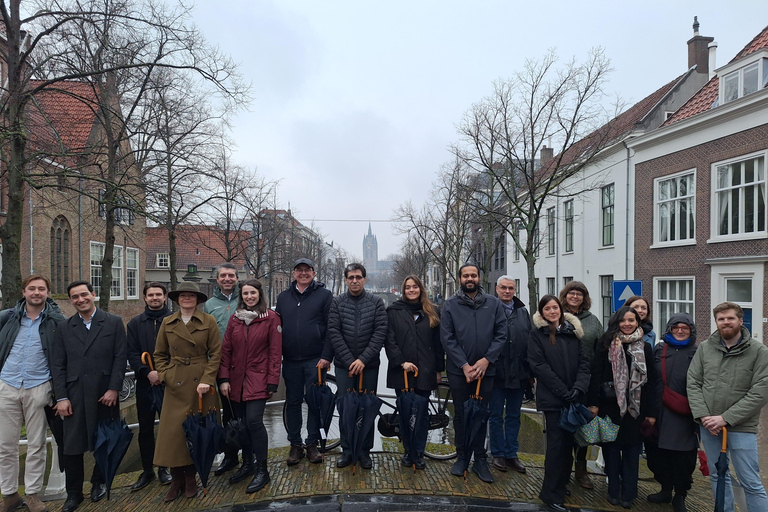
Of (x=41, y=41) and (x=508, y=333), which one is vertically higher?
(x=41, y=41)

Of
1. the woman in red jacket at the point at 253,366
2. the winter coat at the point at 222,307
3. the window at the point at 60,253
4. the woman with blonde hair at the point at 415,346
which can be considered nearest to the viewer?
the woman in red jacket at the point at 253,366

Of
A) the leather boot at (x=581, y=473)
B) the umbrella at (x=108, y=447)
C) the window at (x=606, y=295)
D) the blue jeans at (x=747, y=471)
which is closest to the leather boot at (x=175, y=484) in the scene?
the umbrella at (x=108, y=447)

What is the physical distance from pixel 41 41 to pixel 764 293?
1775cm

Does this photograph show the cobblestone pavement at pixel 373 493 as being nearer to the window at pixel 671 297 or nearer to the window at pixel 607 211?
the window at pixel 671 297

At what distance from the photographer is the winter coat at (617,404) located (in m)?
4.23

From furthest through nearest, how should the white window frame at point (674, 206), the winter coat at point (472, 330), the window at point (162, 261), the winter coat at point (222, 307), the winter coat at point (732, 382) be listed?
the window at point (162, 261), the white window frame at point (674, 206), the winter coat at point (222, 307), the winter coat at point (472, 330), the winter coat at point (732, 382)

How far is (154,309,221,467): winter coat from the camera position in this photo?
417cm

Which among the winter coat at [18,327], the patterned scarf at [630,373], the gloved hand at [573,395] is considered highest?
the winter coat at [18,327]

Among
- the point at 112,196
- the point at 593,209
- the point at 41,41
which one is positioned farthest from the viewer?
the point at 593,209

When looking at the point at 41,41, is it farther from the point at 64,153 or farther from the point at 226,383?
the point at 226,383

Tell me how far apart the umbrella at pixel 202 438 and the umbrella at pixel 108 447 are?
657mm

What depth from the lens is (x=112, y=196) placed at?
31.0ft

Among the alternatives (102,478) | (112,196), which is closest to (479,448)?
(102,478)

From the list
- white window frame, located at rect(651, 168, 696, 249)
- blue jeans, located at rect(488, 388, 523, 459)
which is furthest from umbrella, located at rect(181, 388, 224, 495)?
white window frame, located at rect(651, 168, 696, 249)
